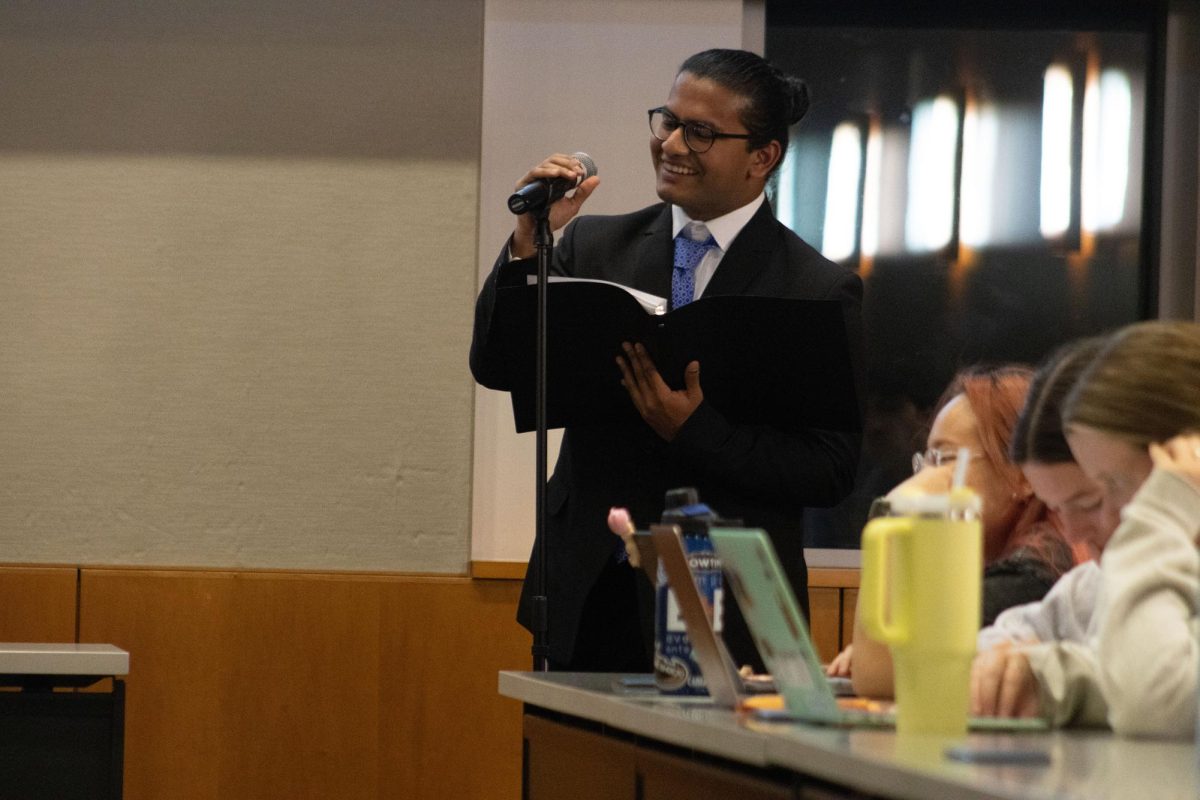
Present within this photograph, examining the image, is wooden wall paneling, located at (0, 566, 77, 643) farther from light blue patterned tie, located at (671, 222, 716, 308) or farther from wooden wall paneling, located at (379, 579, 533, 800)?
light blue patterned tie, located at (671, 222, 716, 308)

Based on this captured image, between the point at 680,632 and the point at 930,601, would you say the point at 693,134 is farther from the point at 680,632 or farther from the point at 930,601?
the point at 930,601

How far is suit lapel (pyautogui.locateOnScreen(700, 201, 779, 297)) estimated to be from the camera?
8.68ft

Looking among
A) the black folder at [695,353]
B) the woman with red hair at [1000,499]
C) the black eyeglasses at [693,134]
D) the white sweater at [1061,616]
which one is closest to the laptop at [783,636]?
the white sweater at [1061,616]

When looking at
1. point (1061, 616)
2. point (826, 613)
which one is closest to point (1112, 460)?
point (1061, 616)

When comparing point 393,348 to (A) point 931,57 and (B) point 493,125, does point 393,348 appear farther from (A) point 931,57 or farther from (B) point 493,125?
(A) point 931,57

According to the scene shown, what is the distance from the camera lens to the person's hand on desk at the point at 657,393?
2.41 meters

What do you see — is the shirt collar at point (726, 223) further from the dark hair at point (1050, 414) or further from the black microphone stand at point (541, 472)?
the dark hair at point (1050, 414)

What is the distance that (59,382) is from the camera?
12.5ft

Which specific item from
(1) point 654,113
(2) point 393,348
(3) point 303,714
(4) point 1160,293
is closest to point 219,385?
(2) point 393,348

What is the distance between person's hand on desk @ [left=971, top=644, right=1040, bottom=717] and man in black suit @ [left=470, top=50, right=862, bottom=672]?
2.74ft

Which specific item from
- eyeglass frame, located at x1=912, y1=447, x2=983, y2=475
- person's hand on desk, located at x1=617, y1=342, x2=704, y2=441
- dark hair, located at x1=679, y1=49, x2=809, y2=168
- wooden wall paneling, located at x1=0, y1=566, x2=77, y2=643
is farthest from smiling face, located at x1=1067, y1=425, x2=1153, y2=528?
wooden wall paneling, located at x1=0, y1=566, x2=77, y2=643

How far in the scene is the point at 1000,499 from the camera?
1958mm

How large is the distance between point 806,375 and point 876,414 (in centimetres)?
173

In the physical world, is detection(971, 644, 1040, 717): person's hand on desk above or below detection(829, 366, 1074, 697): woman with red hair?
below
